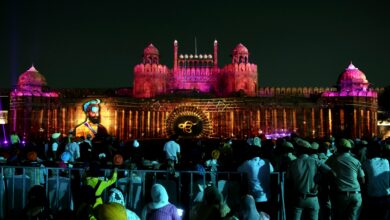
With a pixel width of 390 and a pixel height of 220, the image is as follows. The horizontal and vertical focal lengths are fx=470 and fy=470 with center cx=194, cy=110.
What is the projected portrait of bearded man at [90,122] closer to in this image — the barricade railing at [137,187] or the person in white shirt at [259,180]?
the barricade railing at [137,187]

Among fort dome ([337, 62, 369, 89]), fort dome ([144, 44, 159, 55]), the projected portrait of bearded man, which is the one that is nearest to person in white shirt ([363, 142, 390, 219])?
the projected portrait of bearded man

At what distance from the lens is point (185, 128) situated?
40.6 meters

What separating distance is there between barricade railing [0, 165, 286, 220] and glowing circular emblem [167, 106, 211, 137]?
3030 cm

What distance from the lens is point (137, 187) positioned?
9.51m

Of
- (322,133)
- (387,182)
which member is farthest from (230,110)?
(387,182)

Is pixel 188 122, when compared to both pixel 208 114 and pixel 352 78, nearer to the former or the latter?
A: pixel 208 114

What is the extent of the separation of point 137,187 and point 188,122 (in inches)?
1229

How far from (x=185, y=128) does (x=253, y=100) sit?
23.2ft

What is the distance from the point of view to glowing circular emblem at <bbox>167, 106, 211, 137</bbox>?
40438 mm

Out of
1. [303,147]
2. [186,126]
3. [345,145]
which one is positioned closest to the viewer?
[303,147]

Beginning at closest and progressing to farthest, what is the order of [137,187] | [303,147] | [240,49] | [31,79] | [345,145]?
1. [303,147]
2. [345,145]
3. [137,187]
4. [31,79]
5. [240,49]

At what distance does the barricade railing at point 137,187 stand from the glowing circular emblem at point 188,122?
30303mm

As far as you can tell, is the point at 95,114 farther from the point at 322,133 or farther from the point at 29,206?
the point at 29,206

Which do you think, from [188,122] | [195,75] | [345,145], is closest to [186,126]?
[188,122]
